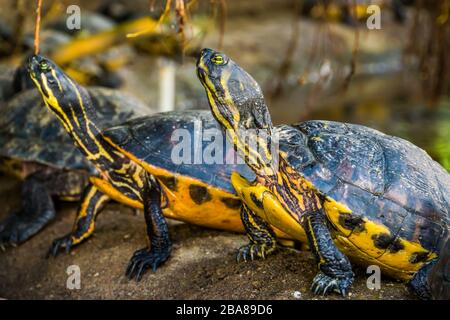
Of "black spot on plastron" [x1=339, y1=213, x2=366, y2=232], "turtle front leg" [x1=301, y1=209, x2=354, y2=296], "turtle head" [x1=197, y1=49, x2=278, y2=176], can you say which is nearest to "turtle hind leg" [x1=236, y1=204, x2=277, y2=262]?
"turtle head" [x1=197, y1=49, x2=278, y2=176]

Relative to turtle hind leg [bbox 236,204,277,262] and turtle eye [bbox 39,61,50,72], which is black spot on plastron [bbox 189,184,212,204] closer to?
turtle hind leg [bbox 236,204,277,262]

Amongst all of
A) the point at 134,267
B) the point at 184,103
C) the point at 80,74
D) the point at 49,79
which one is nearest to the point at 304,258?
the point at 134,267

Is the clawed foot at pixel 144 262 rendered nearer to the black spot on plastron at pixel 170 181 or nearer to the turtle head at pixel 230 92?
the black spot on plastron at pixel 170 181

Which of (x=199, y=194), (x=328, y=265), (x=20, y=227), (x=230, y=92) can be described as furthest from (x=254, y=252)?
(x=20, y=227)

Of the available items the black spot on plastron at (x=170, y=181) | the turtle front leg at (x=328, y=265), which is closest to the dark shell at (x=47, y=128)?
the black spot on plastron at (x=170, y=181)

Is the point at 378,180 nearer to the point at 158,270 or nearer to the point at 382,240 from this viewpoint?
the point at 382,240
